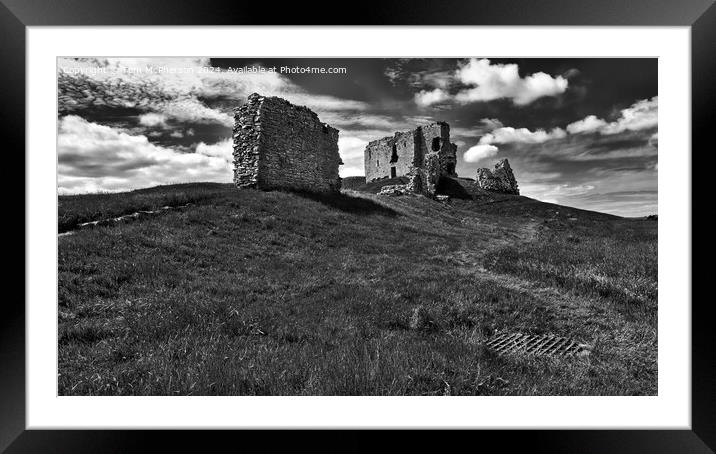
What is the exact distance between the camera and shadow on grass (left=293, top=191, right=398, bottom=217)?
56.3ft

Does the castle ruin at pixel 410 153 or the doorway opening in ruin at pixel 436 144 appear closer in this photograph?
the castle ruin at pixel 410 153

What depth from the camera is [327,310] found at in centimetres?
570

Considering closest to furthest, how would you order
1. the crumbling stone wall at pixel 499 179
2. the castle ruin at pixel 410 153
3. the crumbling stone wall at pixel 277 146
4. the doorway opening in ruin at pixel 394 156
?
the crumbling stone wall at pixel 277 146 < the crumbling stone wall at pixel 499 179 < the castle ruin at pixel 410 153 < the doorway opening in ruin at pixel 394 156

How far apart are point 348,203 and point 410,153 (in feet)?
88.4

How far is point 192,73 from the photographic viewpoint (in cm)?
563

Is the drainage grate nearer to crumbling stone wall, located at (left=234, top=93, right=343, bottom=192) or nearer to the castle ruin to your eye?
crumbling stone wall, located at (left=234, top=93, right=343, bottom=192)

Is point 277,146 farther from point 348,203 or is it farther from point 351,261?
point 351,261

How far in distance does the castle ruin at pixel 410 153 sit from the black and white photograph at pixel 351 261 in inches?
1136

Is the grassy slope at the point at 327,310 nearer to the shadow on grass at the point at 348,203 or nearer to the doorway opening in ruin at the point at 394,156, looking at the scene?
the shadow on grass at the point at 348,203

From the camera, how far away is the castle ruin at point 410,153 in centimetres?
4162

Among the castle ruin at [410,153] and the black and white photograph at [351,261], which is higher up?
the castle ruin at [410,153]

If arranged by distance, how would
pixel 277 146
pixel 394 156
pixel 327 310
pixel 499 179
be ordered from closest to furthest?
pixel 327 310
pixel 277 146
pixel 499 179
pixel 394 156

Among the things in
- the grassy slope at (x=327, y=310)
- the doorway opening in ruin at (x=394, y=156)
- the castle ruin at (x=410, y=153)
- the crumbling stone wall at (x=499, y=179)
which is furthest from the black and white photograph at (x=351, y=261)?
the doorway opening in ruin at (x=394, y=156)
